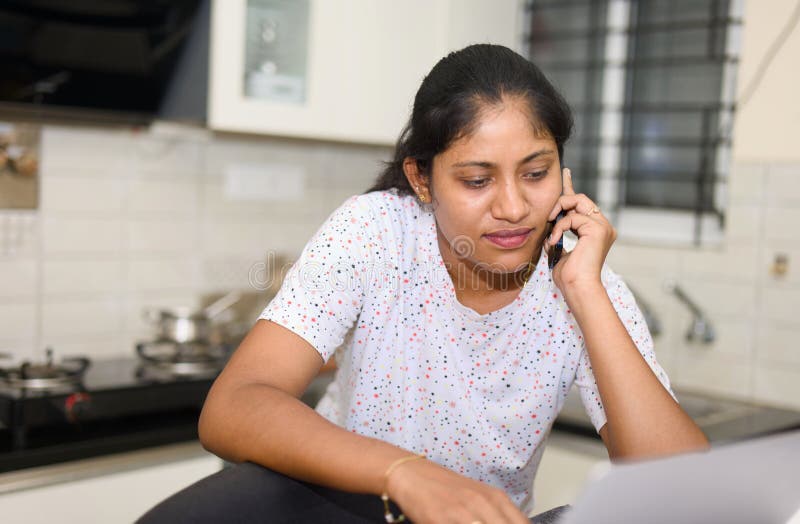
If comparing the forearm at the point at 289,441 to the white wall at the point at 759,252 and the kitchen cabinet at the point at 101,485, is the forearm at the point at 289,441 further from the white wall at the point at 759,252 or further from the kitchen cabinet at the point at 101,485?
the white wall at the point at 759,252

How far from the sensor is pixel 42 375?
1962 mm

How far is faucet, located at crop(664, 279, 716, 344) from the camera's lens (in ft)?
8.11

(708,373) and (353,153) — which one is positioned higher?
(353,153)

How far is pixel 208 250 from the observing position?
261cm

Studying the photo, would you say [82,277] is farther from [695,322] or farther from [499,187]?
[695,322]

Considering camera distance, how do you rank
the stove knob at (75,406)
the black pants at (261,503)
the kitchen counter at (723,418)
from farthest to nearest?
the kitchen counter at (723,418) → the stove knob at (75,406) → the black pants at (261,503)

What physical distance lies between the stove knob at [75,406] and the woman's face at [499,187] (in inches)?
44.3

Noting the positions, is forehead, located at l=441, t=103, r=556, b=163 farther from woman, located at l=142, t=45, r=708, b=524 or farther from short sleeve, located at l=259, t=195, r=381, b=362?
short sleeve, located at l=259, t=195, r=381, b=362

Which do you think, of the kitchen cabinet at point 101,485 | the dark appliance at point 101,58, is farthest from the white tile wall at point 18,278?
the kitchen cabinet at point 101,485

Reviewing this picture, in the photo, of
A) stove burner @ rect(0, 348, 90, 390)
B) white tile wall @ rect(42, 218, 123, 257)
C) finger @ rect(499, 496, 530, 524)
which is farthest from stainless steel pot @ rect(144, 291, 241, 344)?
finger @ rect(499, 496, 530, 524)

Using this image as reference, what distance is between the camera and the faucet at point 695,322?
8.11 ft

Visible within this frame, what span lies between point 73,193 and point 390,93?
37.4 inches

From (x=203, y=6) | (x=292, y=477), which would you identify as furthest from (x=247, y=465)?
(x=203, y=6)

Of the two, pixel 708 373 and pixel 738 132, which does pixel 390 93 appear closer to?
pixel 738 132
